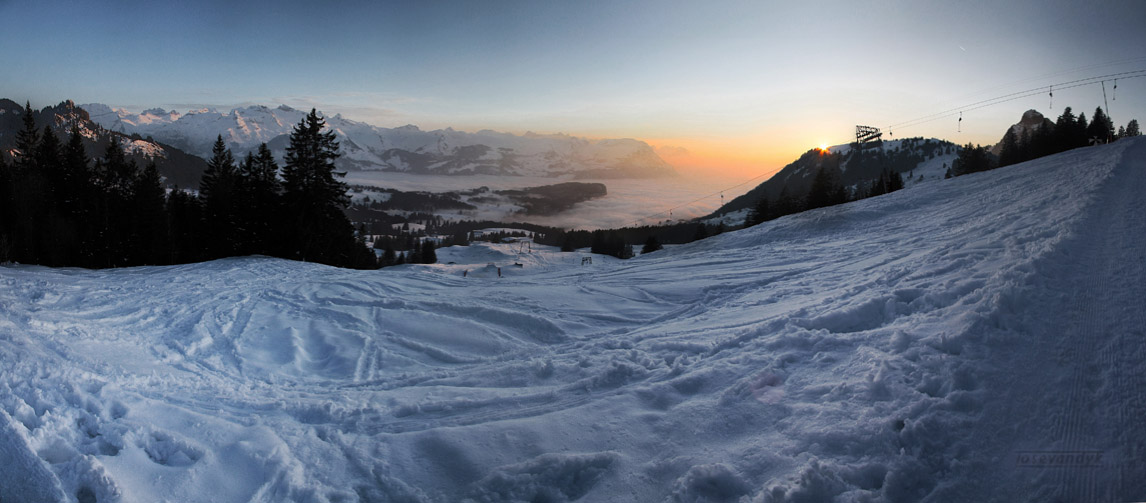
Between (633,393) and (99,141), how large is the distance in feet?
765

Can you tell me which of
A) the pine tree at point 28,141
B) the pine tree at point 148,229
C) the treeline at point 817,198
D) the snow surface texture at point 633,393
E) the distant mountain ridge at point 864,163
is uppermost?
the distant mountain ridge at point 864,163

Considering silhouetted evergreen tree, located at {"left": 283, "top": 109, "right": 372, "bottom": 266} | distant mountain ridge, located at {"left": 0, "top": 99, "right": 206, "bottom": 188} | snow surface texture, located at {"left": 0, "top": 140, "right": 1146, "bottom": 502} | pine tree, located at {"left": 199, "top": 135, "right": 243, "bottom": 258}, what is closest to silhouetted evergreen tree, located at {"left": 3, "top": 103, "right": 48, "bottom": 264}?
pine tree, located at {"left": 199, "top": 135, "right": 243, "bottom": 258}

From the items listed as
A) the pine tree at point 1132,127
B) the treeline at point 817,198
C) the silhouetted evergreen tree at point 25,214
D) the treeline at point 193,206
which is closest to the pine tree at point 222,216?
the treeline at point 193,206

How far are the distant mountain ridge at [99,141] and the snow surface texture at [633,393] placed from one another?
187m

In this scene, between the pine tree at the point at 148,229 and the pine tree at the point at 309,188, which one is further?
the pine tree at the point at 309,188

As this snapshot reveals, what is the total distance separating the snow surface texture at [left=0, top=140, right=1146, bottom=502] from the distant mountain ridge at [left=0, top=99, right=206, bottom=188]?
18707 cm

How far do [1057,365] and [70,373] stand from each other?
12735 millimetres

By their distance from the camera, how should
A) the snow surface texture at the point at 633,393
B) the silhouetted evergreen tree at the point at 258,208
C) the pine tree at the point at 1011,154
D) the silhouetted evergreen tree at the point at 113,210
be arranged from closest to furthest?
the snow surface texture at the point at 633,393
the silhouetted evergreen tree at the point at 113,210
the silhouetted evergreen tree at the point at 258,208
the pine tree at the point at 1011,154

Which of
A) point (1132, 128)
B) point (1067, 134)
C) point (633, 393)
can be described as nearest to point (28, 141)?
point (633, 393)

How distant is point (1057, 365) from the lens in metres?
5.18

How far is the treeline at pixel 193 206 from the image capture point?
3025cm

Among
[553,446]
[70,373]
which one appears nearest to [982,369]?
[553,446]

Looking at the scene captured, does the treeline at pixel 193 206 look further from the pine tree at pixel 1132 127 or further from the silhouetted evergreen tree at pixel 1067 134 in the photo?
the pine tree at pixel 1132 127

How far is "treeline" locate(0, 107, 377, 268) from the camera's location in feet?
99.2
